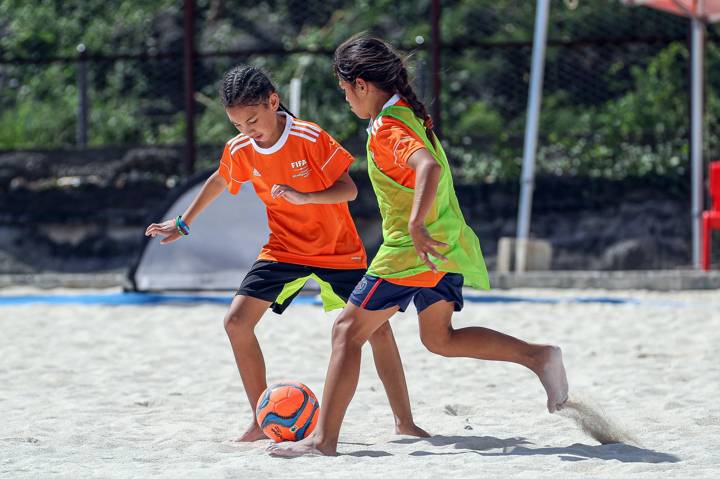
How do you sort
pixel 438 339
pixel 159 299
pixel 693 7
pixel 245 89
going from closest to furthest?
pixel 438 339
pixel 245 89
pixel 159 299
pixel 693 7

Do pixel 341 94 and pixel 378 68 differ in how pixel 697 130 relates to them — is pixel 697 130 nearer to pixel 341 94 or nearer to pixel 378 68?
pixel 341 94

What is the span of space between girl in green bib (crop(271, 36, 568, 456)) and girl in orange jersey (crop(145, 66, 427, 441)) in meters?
0.34

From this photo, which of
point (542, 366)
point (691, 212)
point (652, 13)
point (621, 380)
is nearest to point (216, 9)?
point (652, 13)

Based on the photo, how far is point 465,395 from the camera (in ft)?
16.2

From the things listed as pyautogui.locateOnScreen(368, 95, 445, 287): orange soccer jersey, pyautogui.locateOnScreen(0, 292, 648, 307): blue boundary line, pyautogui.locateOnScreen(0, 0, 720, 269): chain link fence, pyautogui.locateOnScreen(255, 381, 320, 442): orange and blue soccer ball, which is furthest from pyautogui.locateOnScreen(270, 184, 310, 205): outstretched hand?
pyautogui.locateOnScreen(0, 0, 720, 269): chain link fence

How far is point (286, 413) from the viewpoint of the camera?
3.86m

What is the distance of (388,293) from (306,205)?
2.07ft

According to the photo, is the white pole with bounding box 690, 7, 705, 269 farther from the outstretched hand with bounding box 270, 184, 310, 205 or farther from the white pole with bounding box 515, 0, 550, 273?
the outstretched hand with bounding box 270, 184, 310, 205

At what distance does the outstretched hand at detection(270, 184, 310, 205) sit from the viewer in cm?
377

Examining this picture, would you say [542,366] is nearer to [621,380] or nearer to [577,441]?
[577,441]

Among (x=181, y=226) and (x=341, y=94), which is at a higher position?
(x=341, y=94)

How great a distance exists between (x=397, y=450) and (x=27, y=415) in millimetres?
1548

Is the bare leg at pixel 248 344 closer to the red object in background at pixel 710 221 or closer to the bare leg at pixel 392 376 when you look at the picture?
the bare leg at pixel 392 376

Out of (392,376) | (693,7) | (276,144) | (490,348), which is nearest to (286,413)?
(392,376)
